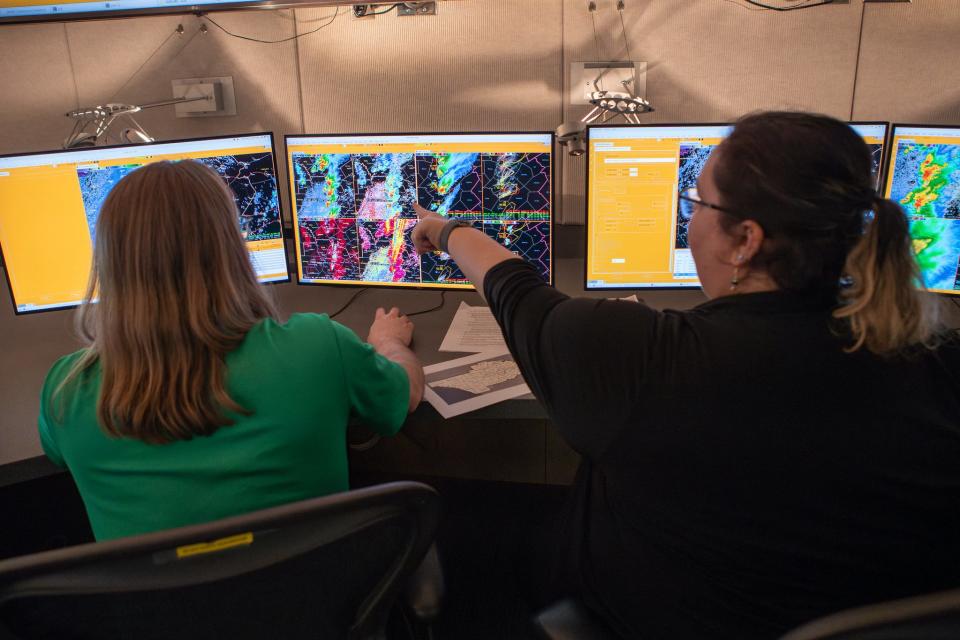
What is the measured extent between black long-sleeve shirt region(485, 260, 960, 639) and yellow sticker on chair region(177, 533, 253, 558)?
0.41 metres

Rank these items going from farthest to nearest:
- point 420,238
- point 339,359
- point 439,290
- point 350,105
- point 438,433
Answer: point 438,433 → point 350,105 → point 439,290 → point 420,238 → point 339,359

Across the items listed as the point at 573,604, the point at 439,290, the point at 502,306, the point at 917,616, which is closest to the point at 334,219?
the point at 439,290

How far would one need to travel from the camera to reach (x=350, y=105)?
1923mm

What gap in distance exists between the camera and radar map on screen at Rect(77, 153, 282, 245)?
1570mm

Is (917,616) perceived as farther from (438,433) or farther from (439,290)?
(438,433)

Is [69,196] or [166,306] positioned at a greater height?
[69,196]

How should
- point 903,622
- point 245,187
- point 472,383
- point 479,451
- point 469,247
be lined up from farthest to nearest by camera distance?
1. point 479,451
2. point 245,187
3. point 472,383
4. point 469,247
5. point 903,622

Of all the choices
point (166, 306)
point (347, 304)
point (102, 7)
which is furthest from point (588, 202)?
point (102, 7)

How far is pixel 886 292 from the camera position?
0.81m

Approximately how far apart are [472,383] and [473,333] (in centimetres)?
27

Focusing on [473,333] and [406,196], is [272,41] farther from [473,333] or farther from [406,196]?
[473,333]

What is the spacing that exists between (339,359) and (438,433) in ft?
3.89

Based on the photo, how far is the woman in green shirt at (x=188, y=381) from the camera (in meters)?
0.84

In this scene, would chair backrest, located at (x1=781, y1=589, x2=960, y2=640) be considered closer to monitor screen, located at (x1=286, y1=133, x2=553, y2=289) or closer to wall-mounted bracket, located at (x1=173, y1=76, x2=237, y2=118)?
monitor screen, located at (x1=286, y1=133, x2=553, y2=289)
